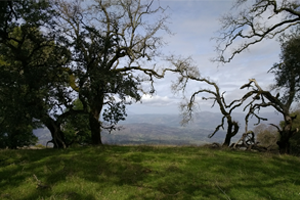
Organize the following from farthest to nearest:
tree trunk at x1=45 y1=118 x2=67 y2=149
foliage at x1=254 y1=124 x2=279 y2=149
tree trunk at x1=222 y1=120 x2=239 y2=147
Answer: foliage at x1=254 y1=124 x2=279 y2=149 → tree trunk at x1=222 y1=120 x2=239 y2=147 → tree trunk at x1=45 y1=118 x2=67 y2=149

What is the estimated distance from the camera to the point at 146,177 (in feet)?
30.9

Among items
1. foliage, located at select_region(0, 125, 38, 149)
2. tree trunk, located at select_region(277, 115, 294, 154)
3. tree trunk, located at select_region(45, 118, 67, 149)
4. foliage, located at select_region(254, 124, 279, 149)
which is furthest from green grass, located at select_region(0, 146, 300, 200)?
foliage, located at select_region(254, 124, 279, 149)

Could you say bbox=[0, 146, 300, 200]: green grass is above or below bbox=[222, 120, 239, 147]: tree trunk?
below

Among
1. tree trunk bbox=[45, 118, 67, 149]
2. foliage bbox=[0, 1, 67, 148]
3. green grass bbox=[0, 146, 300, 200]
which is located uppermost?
foliage bbox=[0, 1, 67, 148]

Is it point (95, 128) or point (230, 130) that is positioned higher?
point (95, 128)

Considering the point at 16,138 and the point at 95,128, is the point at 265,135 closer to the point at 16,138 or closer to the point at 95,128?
the point at 95,128

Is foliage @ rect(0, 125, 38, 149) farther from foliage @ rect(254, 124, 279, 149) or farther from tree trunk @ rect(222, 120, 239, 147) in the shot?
foliage @ rect(254, 124, 279, 149)

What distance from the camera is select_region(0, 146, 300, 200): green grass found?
25.2 ft

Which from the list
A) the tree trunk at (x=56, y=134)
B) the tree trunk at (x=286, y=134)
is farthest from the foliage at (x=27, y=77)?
the tree trunk at (x=286, y=134)

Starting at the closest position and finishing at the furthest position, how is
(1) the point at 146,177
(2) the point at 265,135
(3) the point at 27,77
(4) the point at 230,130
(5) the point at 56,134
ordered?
(1) the point at 146,177
(3) the point at 27,77
(5) the point at 56,134
(4) the point at 230,130
(2) the point at 265,135

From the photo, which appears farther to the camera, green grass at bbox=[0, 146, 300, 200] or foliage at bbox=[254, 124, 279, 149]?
foliage at bbox=[254, 124, 279, 149]

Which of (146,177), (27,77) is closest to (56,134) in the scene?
(27,77)

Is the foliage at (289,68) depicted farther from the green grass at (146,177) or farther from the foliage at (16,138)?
the foliage at (16,138)

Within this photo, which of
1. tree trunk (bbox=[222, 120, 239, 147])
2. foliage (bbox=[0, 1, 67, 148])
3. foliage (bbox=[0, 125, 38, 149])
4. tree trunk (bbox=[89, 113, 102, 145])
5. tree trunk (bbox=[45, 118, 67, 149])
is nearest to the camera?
foliage (bbox=[0, 1, 67, 148])
